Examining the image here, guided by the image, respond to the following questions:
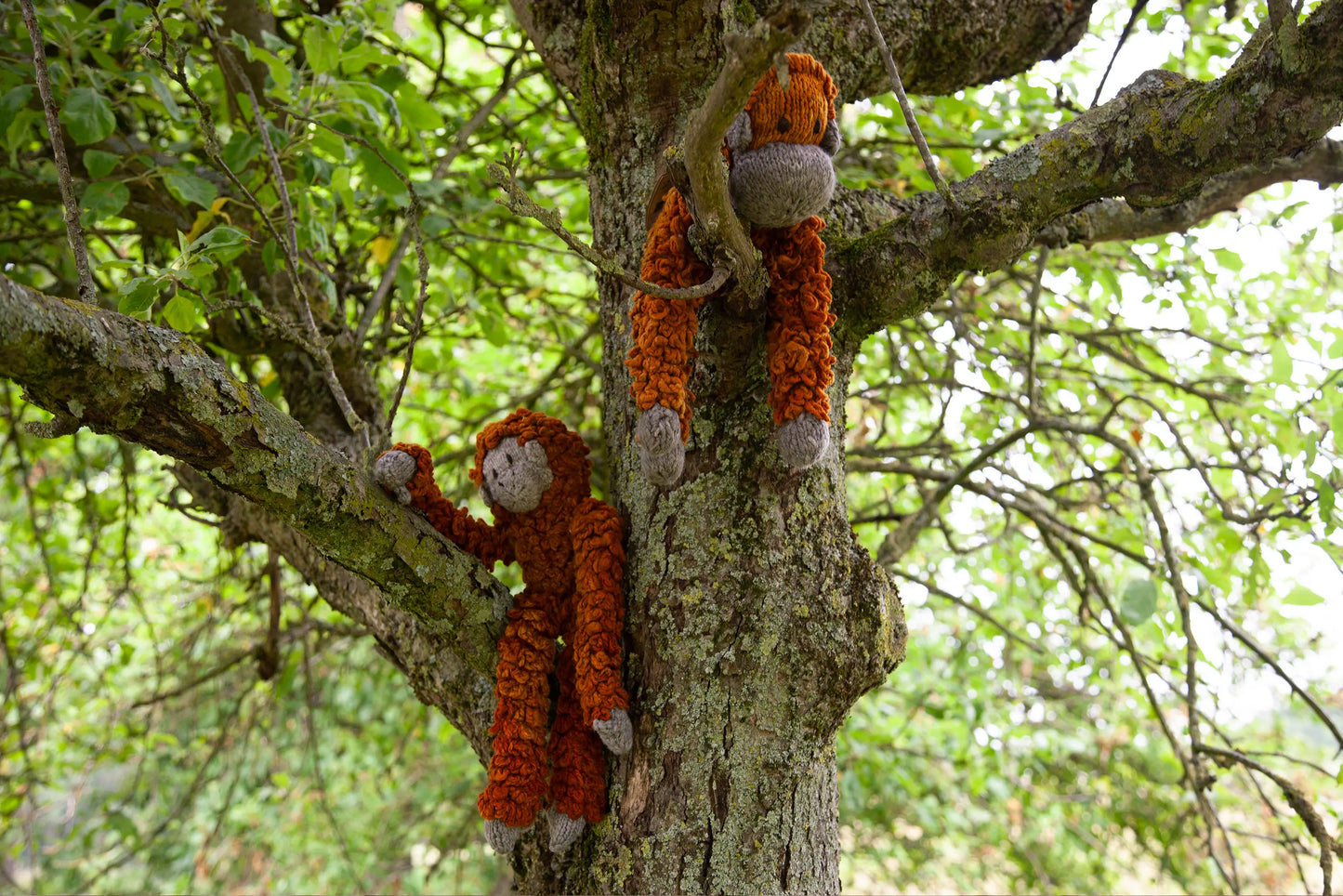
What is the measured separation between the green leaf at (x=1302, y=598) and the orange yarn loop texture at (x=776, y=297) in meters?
1.04

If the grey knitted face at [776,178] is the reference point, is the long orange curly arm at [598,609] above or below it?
below

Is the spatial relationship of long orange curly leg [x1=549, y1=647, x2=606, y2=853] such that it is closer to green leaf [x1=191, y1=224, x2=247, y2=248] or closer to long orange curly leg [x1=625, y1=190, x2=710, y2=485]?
long orange curly leg [x1=625, y1=190, x2=710, y2=485]

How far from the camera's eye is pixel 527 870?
136 centimetres

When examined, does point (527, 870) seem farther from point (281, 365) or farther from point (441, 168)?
point (441, 168)

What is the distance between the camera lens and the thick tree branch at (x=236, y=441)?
2.74 feet

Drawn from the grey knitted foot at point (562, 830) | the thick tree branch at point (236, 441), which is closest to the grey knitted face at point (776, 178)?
the thick tree branch at point (236, 441)

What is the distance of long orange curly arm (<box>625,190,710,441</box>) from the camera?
1.10 metres

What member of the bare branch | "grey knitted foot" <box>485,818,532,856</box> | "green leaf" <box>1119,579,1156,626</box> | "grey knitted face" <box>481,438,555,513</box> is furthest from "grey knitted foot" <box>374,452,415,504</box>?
the bare branch

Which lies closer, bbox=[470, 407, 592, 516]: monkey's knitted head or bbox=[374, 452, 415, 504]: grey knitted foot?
bbox=[374, 452, 415, 504]: grey knitted foot

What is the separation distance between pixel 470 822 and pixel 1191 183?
10.0 feet

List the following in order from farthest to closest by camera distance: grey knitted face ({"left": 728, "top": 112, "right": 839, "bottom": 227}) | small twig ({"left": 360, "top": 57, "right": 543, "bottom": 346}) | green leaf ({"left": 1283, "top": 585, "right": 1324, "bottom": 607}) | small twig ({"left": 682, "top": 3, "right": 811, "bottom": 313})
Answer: small twig ({"left": 360, "top": 57, "right": 543, "bottom": 346}) → green leaf ({"left": 1283, "top": 585, "right": 1324, "bottom": 607}) → grey knitted face ({"left": 728, "top": 112, "right": 839, "bottom": 227}) → small twig ({"left": 682, "top": 3, "right": 811, "bottom": 313})

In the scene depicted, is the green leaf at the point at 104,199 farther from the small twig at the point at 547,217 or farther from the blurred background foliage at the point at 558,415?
the small twig at the point at 547,217

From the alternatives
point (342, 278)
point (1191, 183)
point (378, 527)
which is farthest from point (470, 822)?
point (1191, 183)

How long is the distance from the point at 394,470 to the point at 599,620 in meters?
0.39
